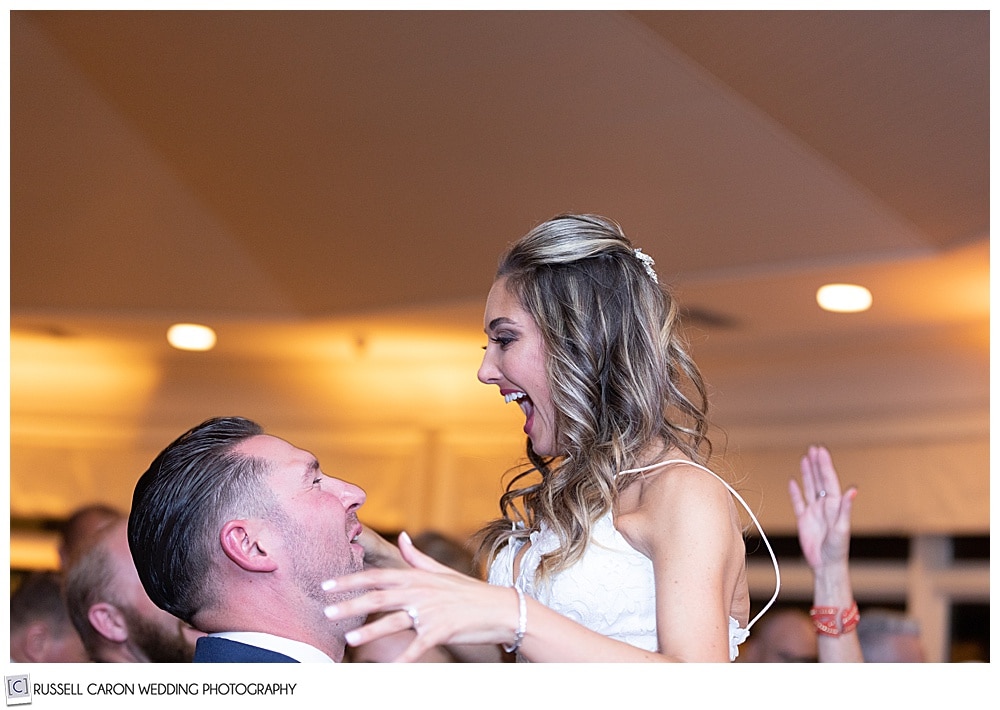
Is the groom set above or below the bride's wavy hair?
below

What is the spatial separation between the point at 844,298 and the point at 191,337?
336 cm

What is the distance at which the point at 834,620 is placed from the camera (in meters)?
2.82

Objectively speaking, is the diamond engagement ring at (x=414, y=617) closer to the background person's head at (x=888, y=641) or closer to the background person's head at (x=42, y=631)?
the background person's head at (x=42, y=631)

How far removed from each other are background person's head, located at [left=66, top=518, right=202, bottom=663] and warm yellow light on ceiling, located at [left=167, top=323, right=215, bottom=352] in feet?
11.8

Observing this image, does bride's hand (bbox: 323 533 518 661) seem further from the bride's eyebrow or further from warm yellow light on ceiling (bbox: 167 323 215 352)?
warm yellow light on ceiling (bbox: 167 323 215 352)

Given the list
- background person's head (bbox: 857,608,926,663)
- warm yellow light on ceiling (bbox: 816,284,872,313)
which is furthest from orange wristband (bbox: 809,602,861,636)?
warm yellow light on ceiling (bbox: 816,284,872,313)

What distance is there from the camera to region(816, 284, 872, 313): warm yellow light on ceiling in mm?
5141

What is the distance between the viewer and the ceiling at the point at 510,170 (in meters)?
3.94

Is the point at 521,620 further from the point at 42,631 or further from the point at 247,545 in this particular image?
the point at 42,631

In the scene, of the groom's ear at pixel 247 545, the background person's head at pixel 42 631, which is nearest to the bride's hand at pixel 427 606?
the groom's ear at pixel 247 545
